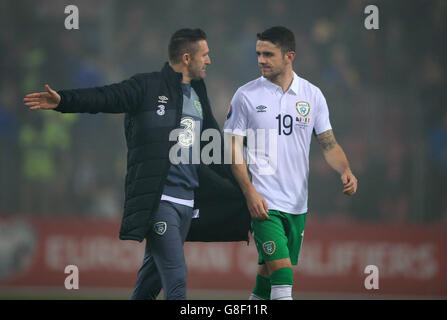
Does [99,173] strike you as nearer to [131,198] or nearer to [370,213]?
[370,213]

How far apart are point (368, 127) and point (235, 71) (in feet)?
9.84

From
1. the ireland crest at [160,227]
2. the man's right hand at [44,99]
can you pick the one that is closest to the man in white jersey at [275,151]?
the ireland crest at [160,227]

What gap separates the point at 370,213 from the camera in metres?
11.9

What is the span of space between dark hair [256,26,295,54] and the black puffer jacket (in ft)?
2.15

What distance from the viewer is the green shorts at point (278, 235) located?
17.9 ft

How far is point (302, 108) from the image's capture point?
18.7ft

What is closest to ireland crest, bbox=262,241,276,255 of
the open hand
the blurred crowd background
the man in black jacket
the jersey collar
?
the man in black jacket

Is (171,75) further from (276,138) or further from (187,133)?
(276,138)

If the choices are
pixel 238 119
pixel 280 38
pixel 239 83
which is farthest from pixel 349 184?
pixel 239 83

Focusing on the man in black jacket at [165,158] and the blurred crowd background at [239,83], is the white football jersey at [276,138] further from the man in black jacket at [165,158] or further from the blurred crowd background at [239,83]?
the blurred crowd background at [239,83]

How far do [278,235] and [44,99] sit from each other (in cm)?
205

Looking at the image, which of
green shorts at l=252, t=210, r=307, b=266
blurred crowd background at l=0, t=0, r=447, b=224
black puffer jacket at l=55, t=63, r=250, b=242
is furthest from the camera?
blurred crowd background at l=0, t=0, r=447, b=224

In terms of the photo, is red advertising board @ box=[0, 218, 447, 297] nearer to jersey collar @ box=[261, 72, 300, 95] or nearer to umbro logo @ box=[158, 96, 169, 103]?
jersey collar @ box=[261, 72, 300, 95]

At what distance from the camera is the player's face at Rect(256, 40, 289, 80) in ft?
18.4
